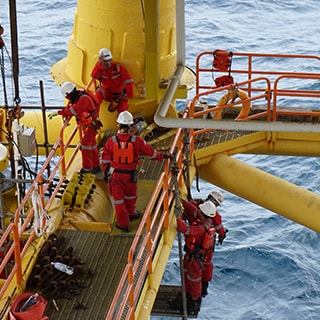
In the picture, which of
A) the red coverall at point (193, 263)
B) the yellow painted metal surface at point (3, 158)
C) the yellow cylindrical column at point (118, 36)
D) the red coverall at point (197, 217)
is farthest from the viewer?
the yellow cylindrical column at point (118, 36)

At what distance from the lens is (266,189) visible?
1513cm

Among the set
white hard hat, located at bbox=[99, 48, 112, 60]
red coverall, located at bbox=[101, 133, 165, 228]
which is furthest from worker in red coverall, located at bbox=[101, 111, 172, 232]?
white hard hat, located at bbox=[99, 48, 112, 60]

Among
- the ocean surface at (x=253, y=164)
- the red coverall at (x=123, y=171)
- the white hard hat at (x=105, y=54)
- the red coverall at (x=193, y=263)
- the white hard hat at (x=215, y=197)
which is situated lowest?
the ocean surface at (x=253, y=164)

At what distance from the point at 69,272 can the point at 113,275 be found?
0.59 m

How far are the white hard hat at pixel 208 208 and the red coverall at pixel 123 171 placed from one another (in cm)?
104

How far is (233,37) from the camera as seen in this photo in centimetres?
3472

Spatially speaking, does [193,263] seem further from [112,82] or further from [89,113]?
[112,82]

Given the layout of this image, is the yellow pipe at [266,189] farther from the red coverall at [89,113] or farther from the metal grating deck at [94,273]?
the metal grating deck at [94,273]

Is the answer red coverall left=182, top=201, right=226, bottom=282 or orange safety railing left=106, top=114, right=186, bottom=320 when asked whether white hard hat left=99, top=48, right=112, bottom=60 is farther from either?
red coverall left=182, top=201, right=226, bottom=282

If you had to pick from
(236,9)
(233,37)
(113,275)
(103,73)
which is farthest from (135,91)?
(236,9)

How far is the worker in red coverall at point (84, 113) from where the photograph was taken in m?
13.9

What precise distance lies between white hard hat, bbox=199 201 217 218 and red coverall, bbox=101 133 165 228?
1.04 meters

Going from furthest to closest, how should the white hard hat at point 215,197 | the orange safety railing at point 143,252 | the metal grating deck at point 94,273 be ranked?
the white hard hat at point 215,197 < the metal grating deck at point 94,273 < the orange safety railing at point 143,252

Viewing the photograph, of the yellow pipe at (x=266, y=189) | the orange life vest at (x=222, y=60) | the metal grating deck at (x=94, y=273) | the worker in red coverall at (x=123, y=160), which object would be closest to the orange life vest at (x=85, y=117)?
the worker in red coverall at (x=123, y=160)
